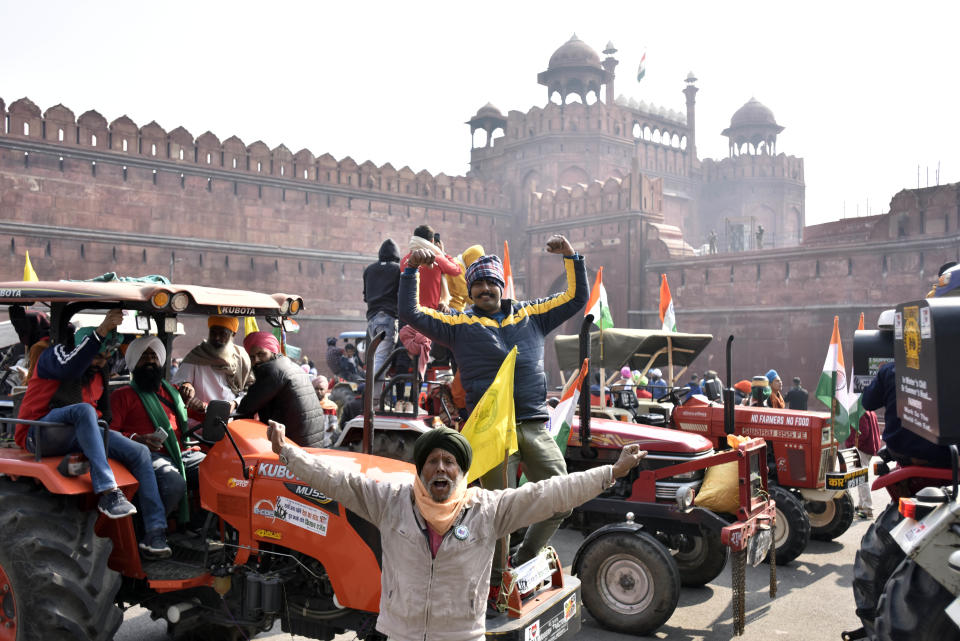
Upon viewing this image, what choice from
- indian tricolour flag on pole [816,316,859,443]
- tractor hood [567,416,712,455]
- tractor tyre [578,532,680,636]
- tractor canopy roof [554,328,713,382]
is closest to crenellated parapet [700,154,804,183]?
tractor canopy roof [554,328,713,382]

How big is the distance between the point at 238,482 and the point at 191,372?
139 cm

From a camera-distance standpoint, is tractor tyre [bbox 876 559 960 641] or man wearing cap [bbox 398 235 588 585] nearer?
tractor tyre [bbox 876 559 960 641]

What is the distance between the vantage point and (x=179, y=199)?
23828 millimetres

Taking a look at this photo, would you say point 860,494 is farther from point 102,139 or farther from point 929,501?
point 102,139

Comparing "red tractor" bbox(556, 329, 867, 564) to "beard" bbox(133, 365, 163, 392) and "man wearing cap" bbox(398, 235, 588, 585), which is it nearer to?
"man wearing cap" bbox(398, 235, 588, 585)

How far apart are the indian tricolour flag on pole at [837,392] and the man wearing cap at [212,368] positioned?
17.5 feet

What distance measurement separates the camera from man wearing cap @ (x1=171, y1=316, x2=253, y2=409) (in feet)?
14.5

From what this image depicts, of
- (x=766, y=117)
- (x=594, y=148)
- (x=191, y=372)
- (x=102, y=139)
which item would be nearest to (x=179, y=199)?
(x=102, y=139)

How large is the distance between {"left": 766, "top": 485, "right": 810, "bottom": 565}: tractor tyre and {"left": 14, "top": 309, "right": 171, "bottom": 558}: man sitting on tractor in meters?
4.81

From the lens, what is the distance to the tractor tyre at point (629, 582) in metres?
4.69

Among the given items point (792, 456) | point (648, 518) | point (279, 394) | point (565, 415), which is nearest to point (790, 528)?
point (792, 456)

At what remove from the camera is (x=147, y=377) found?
3.91m

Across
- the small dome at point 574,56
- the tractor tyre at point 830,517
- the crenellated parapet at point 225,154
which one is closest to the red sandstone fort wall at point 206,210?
the crenellated parapet at point 225,154

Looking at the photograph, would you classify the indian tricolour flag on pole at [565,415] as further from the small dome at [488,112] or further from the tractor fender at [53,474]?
the small dome at [488,112]
